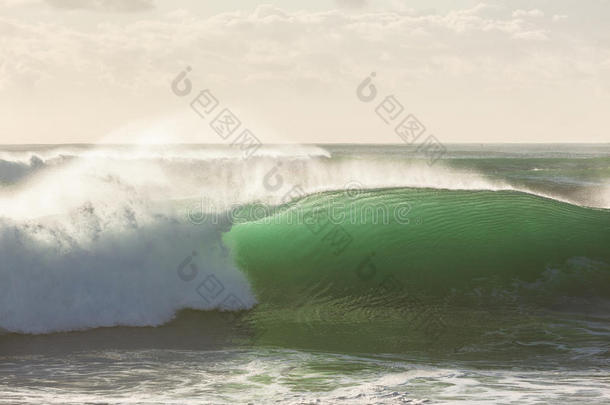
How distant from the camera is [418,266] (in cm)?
1080

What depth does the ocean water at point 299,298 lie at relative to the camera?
6.24 meters

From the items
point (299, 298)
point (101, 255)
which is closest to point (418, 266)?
point (299, 298)

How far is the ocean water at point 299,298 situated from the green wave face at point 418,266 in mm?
40

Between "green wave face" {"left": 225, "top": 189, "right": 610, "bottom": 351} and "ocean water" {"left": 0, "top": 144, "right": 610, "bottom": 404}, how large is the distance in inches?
1.6

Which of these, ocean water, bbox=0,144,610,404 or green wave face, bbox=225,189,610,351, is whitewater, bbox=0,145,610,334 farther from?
green wave face, bbox=225,189,610,351

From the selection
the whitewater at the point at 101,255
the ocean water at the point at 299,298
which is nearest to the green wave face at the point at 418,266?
the ocean water at the point at 299,298

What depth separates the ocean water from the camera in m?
6.24

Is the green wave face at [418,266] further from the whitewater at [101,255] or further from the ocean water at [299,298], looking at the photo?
the whitewater at [101,255]

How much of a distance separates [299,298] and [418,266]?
2284 mm

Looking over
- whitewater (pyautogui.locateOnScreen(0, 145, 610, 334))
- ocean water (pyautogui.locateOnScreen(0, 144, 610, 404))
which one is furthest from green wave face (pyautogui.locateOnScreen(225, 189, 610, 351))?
whitewater (pyautogui.locateOnScreen(0, 145, 610, 334))

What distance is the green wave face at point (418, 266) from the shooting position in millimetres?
8551

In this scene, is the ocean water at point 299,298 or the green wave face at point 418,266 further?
the green wave face at point 418,266

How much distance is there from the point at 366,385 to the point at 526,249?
6.46m

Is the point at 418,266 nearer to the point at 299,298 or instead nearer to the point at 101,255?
the point at 299,298
